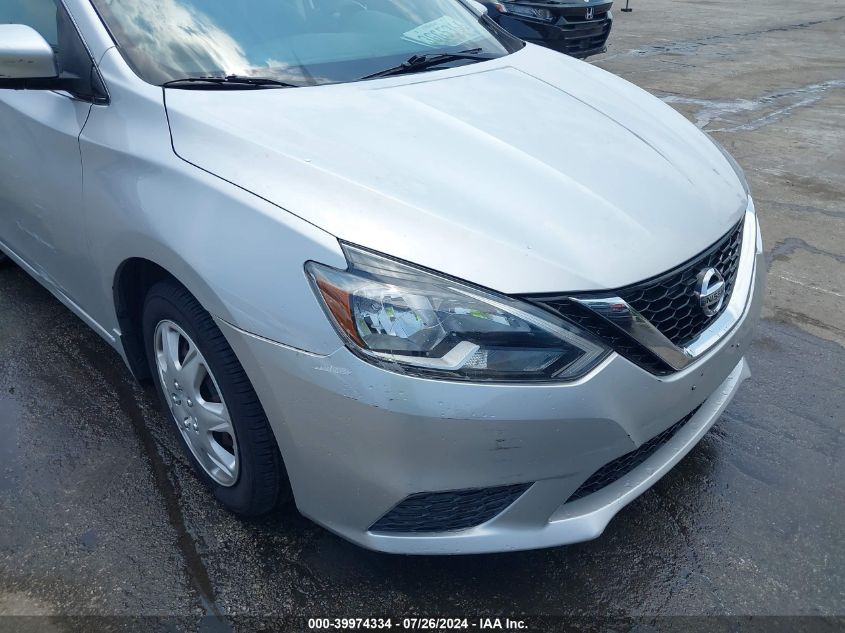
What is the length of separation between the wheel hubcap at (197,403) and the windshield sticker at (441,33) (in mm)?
1386

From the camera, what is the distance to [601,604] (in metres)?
2.04

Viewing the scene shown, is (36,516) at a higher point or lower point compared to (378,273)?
lower

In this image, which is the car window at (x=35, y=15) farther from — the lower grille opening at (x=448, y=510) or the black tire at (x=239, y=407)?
the lower grille opening at (x=448, y=510)

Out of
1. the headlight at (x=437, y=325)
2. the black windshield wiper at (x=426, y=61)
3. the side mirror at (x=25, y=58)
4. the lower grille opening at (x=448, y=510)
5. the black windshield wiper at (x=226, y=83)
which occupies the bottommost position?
the lower grille opening at (x=448, y=510)

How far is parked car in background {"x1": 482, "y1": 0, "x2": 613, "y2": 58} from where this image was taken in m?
8.14

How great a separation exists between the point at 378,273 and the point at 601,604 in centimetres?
111

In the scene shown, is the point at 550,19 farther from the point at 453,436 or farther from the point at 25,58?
the point at 453,436

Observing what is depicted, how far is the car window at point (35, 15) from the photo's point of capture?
246cm

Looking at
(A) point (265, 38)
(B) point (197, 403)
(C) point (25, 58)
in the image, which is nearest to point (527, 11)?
(A) point (265, 38)

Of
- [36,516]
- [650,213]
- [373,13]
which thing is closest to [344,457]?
[650,213]

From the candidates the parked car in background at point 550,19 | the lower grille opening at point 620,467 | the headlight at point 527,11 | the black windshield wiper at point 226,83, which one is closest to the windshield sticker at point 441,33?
the black windshield wiper at point 226,83

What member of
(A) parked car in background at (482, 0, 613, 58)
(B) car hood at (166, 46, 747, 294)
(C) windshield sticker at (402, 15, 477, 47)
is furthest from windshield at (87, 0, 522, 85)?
(A) parked car in background at (482, 0, 613, 58)

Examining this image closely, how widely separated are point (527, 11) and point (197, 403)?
7246 millimetres

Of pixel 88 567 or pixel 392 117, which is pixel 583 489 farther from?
pixel 88 567
